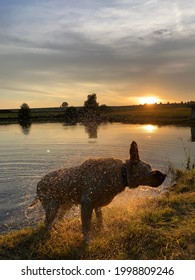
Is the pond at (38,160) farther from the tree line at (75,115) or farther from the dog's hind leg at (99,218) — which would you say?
the tree line at (75,115)

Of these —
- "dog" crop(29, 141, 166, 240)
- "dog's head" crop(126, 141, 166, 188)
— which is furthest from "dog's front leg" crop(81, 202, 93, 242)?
"dog's head" crop(126, 141, 166, 188)

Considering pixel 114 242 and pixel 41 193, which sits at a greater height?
pixel 41 193

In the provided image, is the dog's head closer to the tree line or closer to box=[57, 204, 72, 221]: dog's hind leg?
box=[57, 204, 72, 221]: dog's hind leg

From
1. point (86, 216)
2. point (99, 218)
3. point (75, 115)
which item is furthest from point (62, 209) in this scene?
point (75, 115)

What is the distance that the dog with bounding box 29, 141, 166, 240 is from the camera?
26.0 feet

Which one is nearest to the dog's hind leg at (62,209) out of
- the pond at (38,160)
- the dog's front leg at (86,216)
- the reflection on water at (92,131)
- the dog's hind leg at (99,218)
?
the dog's hind leg at (99,218)

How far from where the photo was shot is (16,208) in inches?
513

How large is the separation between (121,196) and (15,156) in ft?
42.0

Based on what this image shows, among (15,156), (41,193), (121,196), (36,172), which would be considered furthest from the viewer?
(15,156)

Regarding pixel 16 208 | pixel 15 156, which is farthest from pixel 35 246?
pixel 15 156

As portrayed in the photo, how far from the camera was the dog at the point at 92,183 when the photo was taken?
793cm

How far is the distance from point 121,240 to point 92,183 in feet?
4.28
